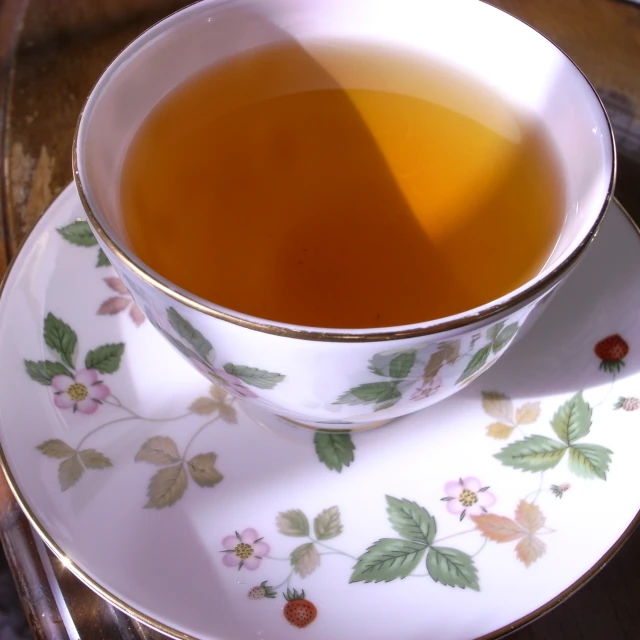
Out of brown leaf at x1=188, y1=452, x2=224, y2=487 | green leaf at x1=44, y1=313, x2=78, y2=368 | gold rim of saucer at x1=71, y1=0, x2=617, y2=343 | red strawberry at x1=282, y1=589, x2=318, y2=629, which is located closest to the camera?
gold rim of saucer at x1=71, y1=0, x2=617, y2=343

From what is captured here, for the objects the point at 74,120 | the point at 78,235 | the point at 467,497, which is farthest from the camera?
the point at 74,120

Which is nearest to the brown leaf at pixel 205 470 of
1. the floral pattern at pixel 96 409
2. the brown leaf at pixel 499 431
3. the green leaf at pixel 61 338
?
the floral pattern at pixel 96 409

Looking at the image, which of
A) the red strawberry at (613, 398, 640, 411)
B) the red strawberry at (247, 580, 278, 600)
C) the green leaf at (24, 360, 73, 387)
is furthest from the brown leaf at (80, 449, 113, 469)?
the red strawberry at (613, 398, 640, 411)

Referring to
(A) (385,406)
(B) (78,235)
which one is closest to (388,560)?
(A) (385,406)

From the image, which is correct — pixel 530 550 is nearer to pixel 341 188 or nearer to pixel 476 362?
pixel 476 362

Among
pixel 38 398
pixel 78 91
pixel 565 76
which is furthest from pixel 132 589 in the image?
pixel 78 91

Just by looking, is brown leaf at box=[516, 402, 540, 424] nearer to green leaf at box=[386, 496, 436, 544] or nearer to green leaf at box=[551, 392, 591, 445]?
green leaf at box=[551, 392, 591, 445]
